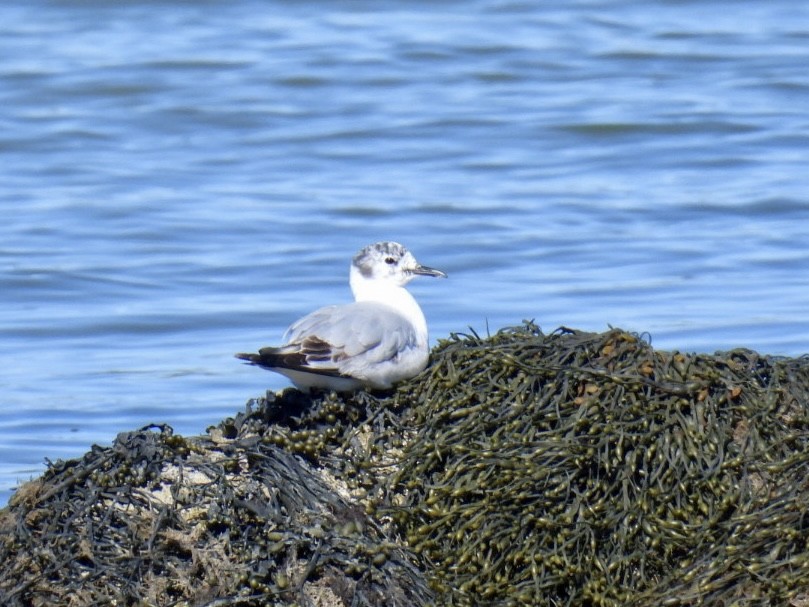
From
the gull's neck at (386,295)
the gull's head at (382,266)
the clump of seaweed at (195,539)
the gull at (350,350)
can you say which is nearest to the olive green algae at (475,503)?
the clump of seaweed at (195,539)

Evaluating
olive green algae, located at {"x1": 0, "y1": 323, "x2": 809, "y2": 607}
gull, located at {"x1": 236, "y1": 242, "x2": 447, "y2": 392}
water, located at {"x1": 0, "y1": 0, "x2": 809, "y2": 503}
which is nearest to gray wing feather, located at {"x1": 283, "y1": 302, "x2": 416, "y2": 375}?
gull, located at {"x1": 236, "y1": 242, "x2": 447, "y2": 392}

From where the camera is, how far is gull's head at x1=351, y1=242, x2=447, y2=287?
5562mm

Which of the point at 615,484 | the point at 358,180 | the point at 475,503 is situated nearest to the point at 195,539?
the point at 475,503

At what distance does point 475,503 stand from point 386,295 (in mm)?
1357

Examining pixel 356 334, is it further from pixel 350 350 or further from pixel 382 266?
pixel 382 266

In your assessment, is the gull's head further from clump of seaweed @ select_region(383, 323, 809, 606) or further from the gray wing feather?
clump of seaweed @ select_region(383, 323, 809, 606)

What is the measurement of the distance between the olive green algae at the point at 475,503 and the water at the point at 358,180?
2815 millimetres

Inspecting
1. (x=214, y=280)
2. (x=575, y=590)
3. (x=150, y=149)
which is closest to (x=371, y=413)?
(x=575, y=590)

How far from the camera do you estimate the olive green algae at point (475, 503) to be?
4.11 metres

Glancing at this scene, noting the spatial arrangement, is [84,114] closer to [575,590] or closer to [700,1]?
[700,1]

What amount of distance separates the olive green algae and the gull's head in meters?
1.04

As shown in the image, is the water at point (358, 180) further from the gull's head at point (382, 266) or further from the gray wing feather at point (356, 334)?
the gray wing feather at point (356, 334)

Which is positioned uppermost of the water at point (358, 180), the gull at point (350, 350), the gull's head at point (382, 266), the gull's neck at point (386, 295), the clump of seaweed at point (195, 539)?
the water at point (358, 180)

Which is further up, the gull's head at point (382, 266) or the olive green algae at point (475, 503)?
the gull's head at point (382, 266)
